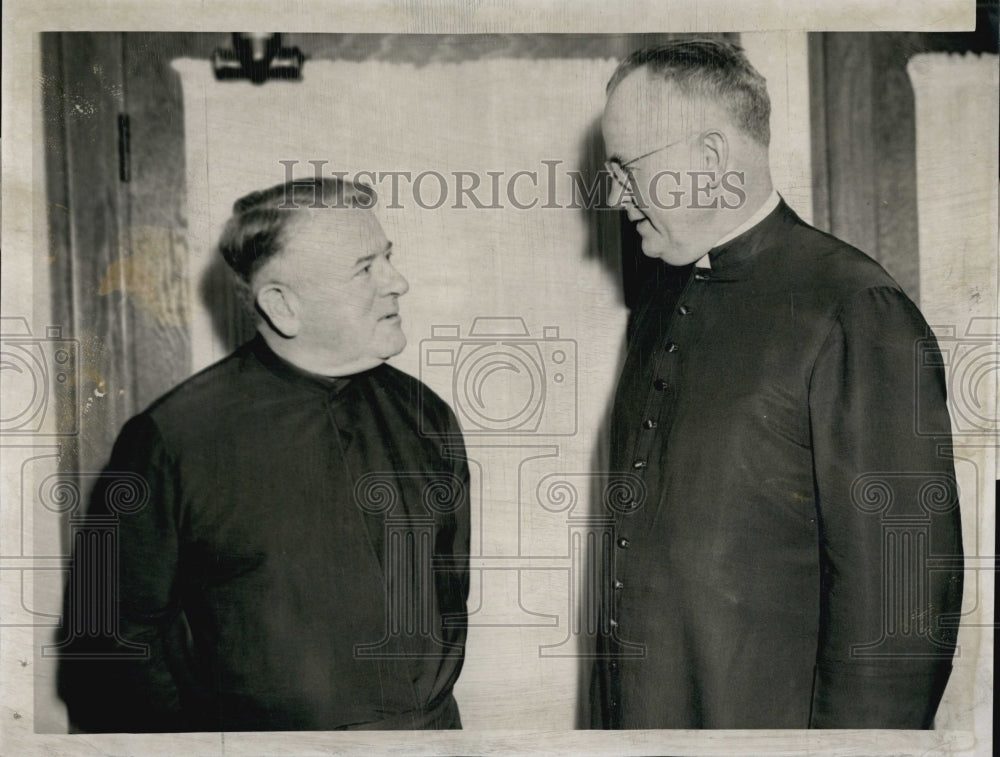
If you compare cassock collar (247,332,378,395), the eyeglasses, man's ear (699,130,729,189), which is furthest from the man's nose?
cassock collar (247,332,378,395)

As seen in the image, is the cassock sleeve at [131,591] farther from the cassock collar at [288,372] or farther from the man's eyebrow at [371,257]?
the man's eyebrow at [371,257]

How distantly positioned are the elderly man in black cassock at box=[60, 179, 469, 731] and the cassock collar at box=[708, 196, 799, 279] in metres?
0.70

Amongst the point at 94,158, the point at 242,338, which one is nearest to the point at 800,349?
the point at 242,338

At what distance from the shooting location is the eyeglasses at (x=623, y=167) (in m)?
2.12

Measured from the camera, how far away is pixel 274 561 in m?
2.11

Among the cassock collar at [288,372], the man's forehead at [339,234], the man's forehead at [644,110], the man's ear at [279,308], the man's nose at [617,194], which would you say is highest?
the man's forehead at [644,110]

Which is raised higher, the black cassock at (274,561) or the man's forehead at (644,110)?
the man's forehead at (644,110)

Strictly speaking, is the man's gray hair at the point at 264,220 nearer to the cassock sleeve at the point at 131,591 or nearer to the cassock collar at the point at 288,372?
the cassock collar at the point at 288,372

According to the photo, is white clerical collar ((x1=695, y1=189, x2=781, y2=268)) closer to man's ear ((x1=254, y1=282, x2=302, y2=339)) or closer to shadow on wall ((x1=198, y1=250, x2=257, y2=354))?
man's ear ((x1=254, y1=282, x2=302, y2=339))

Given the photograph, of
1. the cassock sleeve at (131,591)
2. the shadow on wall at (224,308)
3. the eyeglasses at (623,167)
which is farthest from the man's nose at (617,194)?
the cassock sleeve at (131,591)

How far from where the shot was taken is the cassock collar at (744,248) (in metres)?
2.10

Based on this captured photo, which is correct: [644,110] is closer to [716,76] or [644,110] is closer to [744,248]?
[716,76]

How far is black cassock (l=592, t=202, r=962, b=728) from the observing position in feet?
6.79

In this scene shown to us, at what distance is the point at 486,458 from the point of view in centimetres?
216
